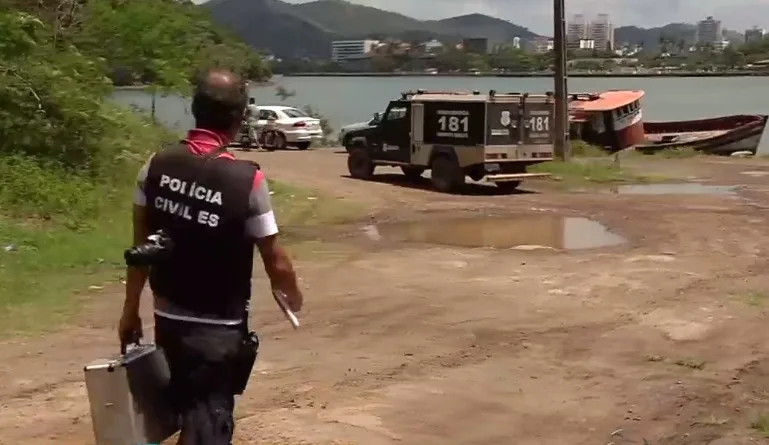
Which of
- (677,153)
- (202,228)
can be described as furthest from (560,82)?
(202,228)

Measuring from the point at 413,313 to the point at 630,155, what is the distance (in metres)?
23.6

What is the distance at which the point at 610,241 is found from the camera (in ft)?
48.9

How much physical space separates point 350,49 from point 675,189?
66924mm

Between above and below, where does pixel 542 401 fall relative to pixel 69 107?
below

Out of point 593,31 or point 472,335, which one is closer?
point 472,335

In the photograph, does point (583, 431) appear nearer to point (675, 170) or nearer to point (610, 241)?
point (610, 241)

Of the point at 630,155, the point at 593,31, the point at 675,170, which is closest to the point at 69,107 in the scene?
the point at 675,170

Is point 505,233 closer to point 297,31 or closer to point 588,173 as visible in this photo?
point 588,173

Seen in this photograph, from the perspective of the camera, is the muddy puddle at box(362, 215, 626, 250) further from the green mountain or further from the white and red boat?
the green mountain

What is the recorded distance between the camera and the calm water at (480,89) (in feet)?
70.2

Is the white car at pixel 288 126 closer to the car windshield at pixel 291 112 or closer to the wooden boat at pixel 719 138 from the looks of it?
the car windshield at pixel 291 112

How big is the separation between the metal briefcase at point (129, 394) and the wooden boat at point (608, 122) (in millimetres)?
30139

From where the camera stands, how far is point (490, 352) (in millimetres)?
8523

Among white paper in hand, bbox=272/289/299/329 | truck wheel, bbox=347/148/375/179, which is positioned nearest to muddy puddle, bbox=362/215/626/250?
truck wheel, bbox=347/148/375/179
